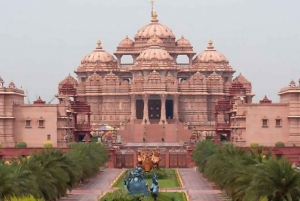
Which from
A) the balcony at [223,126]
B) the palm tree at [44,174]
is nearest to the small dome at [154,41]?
the balcony at [223,126]

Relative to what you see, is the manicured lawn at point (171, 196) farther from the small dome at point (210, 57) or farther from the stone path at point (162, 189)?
the small dome at point (210, 57)

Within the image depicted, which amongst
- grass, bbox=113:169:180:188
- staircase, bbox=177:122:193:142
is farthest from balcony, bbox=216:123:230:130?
grass, bbox=113:169:180:188

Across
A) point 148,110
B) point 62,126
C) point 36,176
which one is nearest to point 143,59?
point 148,110

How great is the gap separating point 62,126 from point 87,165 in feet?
82.8

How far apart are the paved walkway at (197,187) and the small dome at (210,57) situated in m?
58.5

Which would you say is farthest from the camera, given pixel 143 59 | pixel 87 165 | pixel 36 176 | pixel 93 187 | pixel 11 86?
pixel 143 59

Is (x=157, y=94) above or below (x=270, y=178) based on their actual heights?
above

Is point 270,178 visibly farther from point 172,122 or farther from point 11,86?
point 172,122

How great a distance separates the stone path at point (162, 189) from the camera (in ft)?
188

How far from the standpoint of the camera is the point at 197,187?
214 feet

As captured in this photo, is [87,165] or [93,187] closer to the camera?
[93,187]

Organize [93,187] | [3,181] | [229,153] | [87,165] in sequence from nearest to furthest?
1. [3,181]
2. [229,153]
3. [93,187]
4. [87,165]

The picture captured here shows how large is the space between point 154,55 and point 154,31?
961 cm

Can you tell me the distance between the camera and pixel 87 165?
7031 cm
